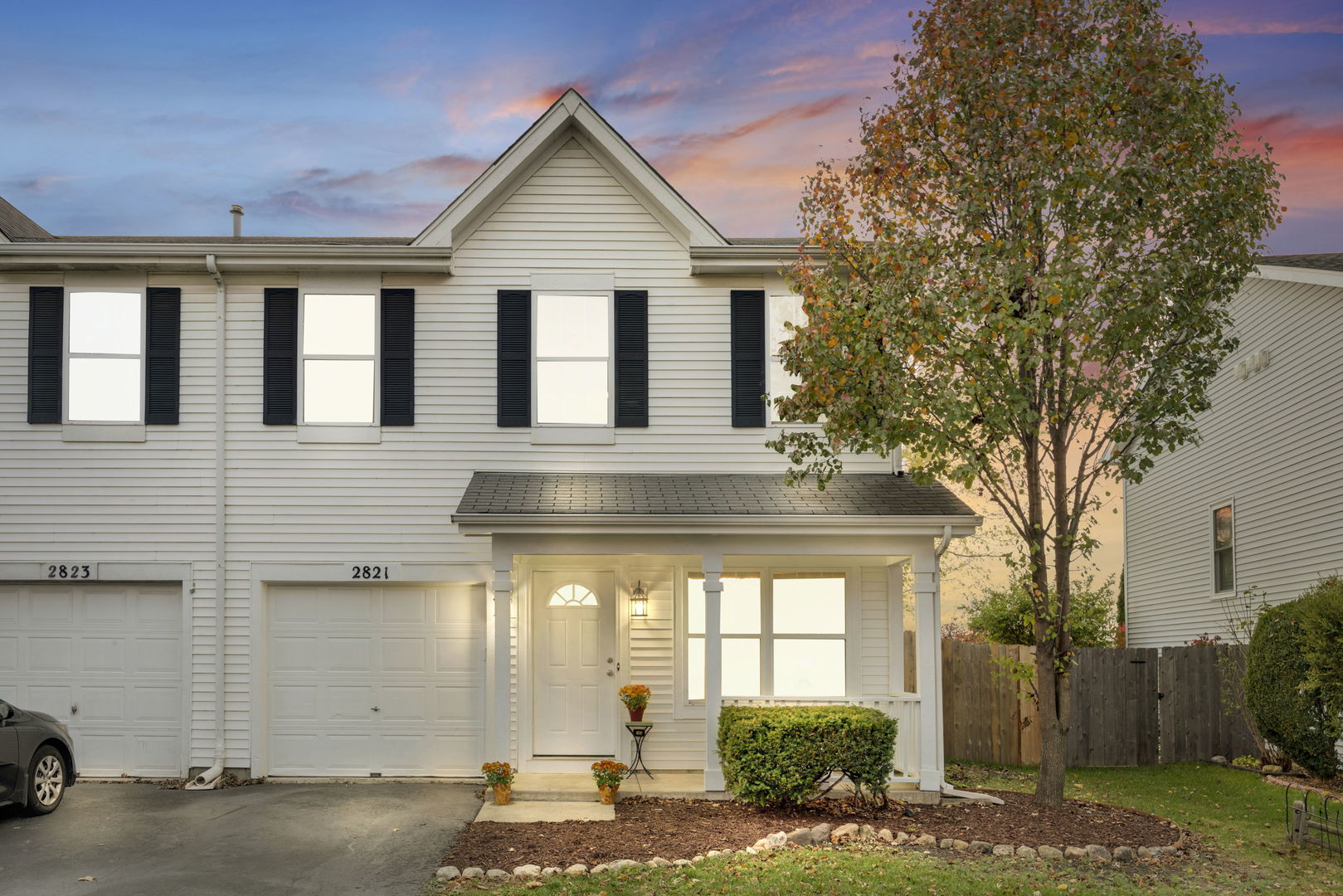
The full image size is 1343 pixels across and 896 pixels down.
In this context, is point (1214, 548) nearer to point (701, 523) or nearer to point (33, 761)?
point (701, 523)

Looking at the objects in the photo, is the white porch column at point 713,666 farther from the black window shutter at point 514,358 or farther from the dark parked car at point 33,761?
the dark parked car at point 33,761

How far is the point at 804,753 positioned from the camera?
10.6 meters

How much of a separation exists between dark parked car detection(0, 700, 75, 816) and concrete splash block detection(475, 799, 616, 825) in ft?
13.5

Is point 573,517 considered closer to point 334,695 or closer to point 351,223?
point 334,695

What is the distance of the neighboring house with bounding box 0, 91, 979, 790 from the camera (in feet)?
42.1

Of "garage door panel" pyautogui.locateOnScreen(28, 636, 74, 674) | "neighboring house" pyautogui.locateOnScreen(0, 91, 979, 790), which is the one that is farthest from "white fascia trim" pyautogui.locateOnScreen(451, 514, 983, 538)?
"garage door panel" pyautogui.locateOnScreen(28, 636, 74, 674)

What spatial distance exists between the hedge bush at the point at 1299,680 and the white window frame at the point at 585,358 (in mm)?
7975

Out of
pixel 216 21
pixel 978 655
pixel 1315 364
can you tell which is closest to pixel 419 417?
pixel 216 21

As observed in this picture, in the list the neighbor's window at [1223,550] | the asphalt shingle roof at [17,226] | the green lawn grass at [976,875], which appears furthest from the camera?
the neighbor's window at [1223,550]

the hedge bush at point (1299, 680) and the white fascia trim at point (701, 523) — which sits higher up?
the white fascia trim at point (701, 523)

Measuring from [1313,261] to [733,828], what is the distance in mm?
11453

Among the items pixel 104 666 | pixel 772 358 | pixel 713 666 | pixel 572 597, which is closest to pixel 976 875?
pixel 713 666

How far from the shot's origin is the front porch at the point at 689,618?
1177 centimetres

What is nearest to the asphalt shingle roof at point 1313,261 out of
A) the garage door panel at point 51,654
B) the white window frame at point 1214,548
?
the white window frame at point 1214,548
